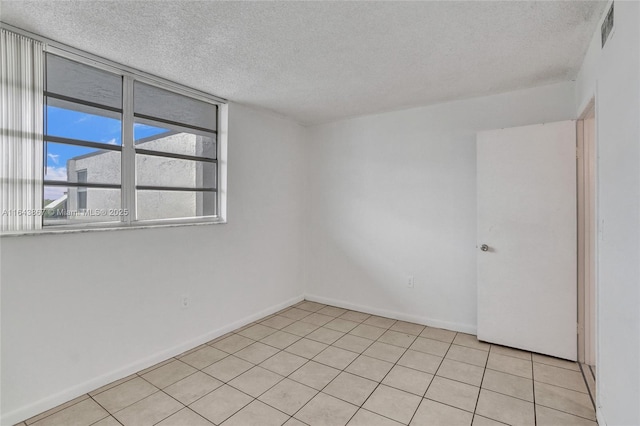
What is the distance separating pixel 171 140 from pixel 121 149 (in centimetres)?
49

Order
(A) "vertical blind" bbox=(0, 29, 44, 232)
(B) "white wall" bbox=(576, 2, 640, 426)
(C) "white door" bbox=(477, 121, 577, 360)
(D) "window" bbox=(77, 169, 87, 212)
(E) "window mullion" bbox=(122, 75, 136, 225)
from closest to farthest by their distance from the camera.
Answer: (B) "white wall" bbox=(576, 2, 640, 426) < (A) "vertical blind" bbox=(0, 29, 44, 232) < (D) "window" bbox=(77, 169, 87, 212) < (E) "window mullion" bbox=(122, 75, 136, 225) < (C) "white door" bbox=(477, 121, 577, 360)

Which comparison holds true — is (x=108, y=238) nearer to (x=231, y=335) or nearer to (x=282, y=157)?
(x=231, y=335)

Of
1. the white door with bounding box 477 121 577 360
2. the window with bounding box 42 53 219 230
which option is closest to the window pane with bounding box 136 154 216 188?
the window with bounding box 42 53 219 230

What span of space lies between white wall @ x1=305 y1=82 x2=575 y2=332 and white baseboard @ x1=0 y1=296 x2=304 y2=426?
→ 5.13ft

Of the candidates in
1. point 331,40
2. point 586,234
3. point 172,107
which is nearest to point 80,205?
point 172,107

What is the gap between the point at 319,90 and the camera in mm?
3043

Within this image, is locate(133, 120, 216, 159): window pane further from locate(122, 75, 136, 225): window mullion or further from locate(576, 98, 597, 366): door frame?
locate(576, 98, 597, 366): door frame

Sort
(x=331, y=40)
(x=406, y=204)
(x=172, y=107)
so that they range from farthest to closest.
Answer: (x=406, y=204)
(x=172, y=107)
(x=331, y=40)

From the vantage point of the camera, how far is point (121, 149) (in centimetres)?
255

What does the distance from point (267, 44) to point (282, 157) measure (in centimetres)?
197

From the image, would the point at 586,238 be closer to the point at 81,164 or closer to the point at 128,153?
the point at 128,153

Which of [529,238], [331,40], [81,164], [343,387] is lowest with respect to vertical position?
→ [343,387]

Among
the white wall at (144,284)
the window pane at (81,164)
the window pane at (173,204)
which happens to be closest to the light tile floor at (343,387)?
the white wall at (144,284)

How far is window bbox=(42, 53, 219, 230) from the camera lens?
2219 mm
